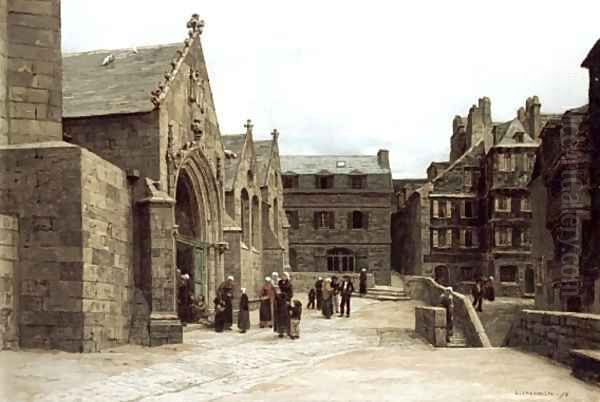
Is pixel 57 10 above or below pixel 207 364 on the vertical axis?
above

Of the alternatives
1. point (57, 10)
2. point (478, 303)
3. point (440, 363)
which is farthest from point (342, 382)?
point (478, 303)

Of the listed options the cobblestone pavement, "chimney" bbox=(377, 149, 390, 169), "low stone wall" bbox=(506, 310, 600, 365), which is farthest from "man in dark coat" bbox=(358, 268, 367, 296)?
"low stone wall" bbox=(506, 310, 600, 365)

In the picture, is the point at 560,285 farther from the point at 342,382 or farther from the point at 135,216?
the point at 342,382

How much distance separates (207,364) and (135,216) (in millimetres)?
5112

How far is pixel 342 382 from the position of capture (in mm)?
13781

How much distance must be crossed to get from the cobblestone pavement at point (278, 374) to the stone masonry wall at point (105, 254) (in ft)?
1.83

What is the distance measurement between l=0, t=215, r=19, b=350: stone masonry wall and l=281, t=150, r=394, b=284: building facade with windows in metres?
43.7

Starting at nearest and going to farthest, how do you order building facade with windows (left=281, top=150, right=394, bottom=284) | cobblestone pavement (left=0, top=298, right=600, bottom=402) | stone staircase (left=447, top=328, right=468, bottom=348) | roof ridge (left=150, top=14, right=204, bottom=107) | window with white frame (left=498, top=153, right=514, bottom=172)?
1. cobblestone pavement (left=0, top=298, right=600, bottom=402)
2. roof ridge (left=150, top=14, right=204, bottom=107)
3. stone staircase (left=447, top=328, right=468, bottom=348)
4. window with white frame (left=498, top=153, right=514, bottom=172)
5. building facade with windows (left=281, top=150, right=394, bottom=284)

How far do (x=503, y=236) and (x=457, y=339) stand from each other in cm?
3044

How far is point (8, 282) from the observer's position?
1580 cm

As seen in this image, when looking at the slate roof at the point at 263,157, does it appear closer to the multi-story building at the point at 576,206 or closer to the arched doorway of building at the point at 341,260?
→ the arched doorway of building at the point at 341,260

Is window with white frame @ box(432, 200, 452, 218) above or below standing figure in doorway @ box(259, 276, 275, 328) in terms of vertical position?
above

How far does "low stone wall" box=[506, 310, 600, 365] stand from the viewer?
14383 mm

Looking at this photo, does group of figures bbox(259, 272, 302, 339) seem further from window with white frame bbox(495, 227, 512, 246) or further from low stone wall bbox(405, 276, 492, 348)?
window with white frame bbox(495, 227, 512, 246)
